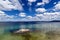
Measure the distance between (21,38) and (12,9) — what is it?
386mm

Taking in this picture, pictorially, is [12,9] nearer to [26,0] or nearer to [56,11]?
[26,0]

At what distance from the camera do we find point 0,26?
1272mm

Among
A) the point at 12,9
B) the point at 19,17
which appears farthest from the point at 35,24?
the point at 12,9

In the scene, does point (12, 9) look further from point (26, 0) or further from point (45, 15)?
point (45, 15)

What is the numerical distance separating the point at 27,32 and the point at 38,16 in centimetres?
25

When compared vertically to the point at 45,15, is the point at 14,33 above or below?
below

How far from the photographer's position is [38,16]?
1.26 metres

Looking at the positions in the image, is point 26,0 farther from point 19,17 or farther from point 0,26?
point 0,26

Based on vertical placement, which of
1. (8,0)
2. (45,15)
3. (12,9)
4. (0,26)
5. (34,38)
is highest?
(8,0)

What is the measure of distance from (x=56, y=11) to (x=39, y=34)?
36cm

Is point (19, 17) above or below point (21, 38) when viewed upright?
above

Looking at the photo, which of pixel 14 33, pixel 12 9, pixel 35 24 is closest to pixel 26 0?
pixel 12 9

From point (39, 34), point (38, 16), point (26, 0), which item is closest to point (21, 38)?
point (39, 34)

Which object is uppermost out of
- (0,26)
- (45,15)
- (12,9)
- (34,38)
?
(12,9)
